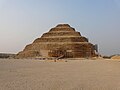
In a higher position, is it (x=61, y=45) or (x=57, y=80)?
(x=61, y=45)

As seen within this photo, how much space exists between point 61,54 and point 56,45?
16.8m

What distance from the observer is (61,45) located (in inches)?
4011

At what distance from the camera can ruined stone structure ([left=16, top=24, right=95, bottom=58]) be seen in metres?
94.1

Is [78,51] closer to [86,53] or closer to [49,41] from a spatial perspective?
[86,53]

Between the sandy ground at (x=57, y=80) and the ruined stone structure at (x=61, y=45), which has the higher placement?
the ruined stone structure at (x=61, y=45)

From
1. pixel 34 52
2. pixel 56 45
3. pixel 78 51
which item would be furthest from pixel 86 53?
pixel 34 52

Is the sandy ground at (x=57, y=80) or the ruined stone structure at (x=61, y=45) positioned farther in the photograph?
the ruined stone structure at (x=61, y=45)

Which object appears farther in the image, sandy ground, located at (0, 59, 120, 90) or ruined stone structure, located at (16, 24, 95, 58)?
ruined stone structure, located at (16, 24, 95, 58)

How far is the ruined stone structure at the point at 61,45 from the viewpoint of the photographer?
309 ft

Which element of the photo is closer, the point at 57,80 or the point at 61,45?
the point at 57,80

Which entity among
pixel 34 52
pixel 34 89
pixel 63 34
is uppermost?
pixel 63 34

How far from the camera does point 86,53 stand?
97812 mm

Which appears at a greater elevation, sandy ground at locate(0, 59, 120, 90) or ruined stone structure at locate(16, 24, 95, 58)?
ruined stone structure at locate(16, 24, 95, 58)

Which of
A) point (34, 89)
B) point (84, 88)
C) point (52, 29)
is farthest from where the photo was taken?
point (52, 29)
